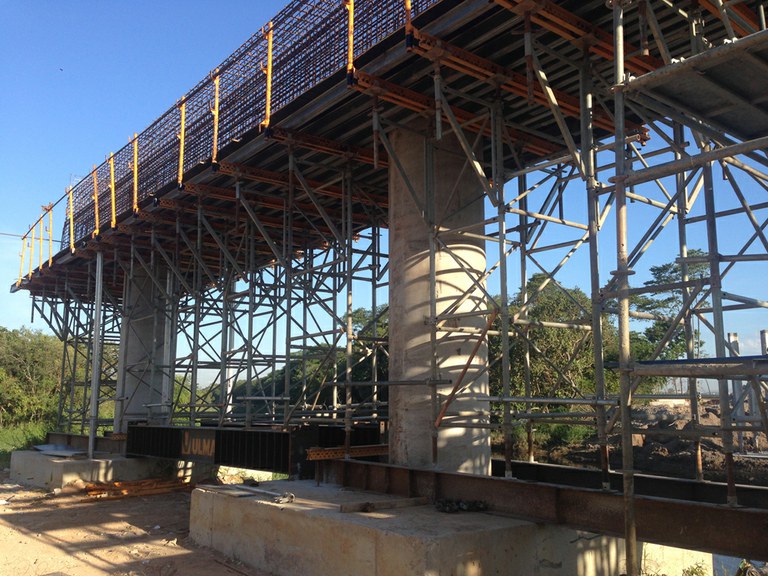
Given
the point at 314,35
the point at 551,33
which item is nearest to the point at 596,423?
the point at 551,33

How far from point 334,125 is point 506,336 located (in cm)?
566

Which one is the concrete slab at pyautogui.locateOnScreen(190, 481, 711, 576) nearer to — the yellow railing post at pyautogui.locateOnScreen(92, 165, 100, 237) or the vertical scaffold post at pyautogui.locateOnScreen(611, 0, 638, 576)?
the vertical scaffold post at pyautogui.locateOnScreen(611, 0, 638, 576)

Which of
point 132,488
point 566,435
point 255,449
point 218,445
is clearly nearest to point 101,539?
point 218,445

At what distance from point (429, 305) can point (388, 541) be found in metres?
4.83

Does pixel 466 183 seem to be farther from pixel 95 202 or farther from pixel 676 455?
pixel 676 455

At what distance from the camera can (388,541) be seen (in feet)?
25.6

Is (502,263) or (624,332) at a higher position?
(502,263)

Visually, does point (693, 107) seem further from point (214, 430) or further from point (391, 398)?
point (214, 430)

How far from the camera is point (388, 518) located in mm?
8711

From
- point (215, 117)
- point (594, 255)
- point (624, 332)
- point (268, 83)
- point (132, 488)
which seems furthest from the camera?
point (132, 488)

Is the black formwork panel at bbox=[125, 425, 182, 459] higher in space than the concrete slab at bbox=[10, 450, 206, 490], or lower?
higher

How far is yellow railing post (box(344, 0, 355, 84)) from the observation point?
10.7 m

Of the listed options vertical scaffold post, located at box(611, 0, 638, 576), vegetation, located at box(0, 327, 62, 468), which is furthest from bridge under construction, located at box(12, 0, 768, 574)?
vegetation, located at box(0, 327, 62, 468)

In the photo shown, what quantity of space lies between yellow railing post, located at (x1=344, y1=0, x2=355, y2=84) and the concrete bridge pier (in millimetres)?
11835
